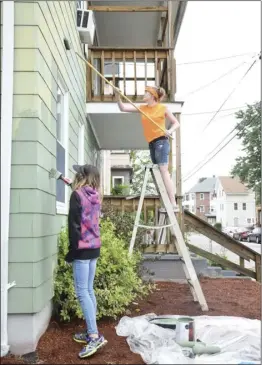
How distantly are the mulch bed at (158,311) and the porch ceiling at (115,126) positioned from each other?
134 inches

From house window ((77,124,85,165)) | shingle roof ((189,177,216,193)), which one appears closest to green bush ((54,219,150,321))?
house window ((77,124,85,165))

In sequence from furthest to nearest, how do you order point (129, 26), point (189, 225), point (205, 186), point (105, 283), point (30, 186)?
point (205, 186) < point (129, 26) < point (189, 225) < point (105, 283) < point (30, 186)

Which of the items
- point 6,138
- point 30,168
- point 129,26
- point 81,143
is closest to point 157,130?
point 30,168

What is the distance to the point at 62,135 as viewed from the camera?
5.46 metres

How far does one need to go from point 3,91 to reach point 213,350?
272 cm

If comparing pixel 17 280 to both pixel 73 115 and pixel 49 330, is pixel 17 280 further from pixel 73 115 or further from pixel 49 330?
pixel 73 115

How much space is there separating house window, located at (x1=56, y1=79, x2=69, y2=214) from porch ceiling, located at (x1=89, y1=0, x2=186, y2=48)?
5.13 m

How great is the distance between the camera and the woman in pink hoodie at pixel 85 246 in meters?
3.41

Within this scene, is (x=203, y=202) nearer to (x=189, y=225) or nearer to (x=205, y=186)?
(x=205, y=186)

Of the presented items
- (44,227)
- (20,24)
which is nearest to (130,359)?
(44,227)

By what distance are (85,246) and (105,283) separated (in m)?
1.20

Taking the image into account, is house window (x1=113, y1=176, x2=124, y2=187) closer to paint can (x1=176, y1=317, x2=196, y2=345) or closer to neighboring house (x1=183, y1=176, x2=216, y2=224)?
paint can (x1=176, y1=317, x2=196, y2=345)

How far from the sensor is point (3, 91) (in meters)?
3.31

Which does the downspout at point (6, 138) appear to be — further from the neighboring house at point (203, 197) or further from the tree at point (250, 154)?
the neighboring house at point (203, 197)
